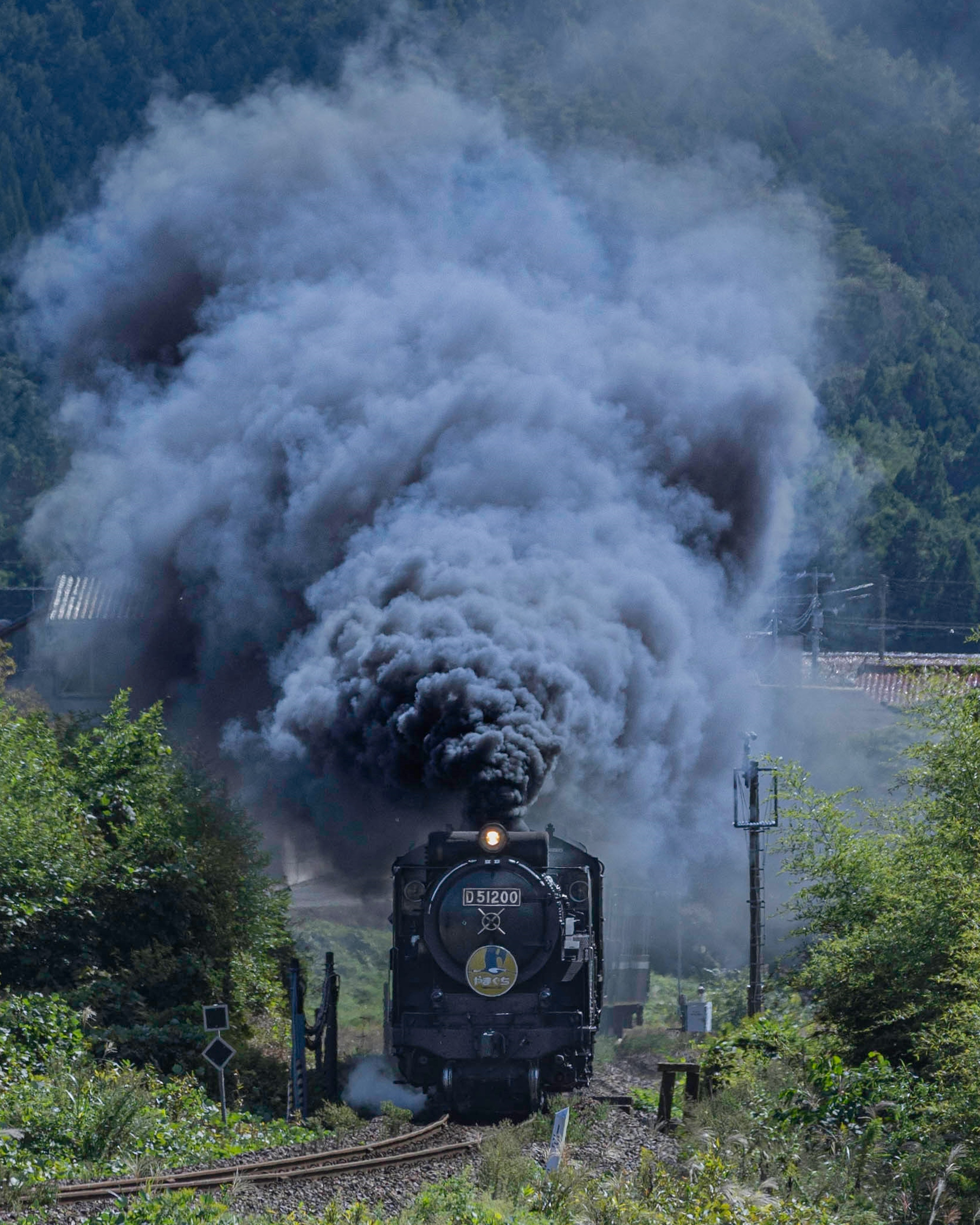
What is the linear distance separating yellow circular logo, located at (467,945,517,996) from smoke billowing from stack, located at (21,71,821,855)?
343cm

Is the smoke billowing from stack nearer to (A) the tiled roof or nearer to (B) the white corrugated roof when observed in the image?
(B) the white corrugated roof

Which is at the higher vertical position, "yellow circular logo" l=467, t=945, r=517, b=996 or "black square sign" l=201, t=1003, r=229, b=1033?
"yellow circular logo" l=467, t=945, r=517, b=996

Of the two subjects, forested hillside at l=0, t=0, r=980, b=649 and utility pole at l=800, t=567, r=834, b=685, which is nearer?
utility pole at l=800, t=567, r=834, b=685

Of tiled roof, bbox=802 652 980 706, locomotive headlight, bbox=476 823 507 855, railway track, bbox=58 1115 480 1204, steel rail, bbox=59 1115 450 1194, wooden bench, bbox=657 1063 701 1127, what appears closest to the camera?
railway track, bbox=58 1115 480 1204

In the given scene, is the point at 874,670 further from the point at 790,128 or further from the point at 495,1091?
the point at 790,128

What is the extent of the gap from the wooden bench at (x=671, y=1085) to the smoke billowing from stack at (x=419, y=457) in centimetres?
451

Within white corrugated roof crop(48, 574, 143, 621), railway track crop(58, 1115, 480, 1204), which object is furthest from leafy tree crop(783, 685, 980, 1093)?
white corrugated roof crop(48, 574, 143, 621)

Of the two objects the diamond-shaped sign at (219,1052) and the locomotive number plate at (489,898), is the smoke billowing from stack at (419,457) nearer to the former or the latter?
the locomotive number plate at (489,898)

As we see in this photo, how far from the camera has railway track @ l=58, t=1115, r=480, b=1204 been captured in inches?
398

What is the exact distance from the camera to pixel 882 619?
51.1 meters

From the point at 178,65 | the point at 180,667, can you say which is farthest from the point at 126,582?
→ the point at 178,65

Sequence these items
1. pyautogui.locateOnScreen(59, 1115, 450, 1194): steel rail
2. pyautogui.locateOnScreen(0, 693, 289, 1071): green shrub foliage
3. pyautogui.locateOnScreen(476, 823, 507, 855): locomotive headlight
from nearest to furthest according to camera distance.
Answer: pyautogui.locateOnScreen(59, 1115, 450, 1194): steel rail < pyautogui.locateOnScreen(476, 823, 507, 855): locomotive headlight < pyautogui.locateOnScreen(0, 693, 289, 1071): green shrub foliage

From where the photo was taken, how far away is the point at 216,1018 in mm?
14250

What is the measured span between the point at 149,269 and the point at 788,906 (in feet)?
95.1
